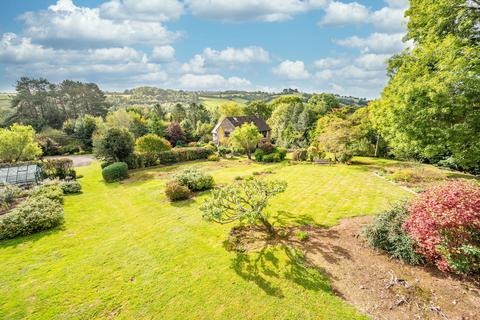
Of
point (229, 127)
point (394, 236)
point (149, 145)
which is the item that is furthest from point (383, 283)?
point (229, 127)

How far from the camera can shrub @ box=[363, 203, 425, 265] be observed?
25.5 ft

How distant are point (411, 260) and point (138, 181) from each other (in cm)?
2214

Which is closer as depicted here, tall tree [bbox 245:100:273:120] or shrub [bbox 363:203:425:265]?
shrub [bbox 363:203:425:265]

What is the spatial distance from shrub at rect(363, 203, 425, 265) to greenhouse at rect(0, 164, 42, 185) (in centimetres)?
2574

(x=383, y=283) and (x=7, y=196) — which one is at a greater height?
(x=7, y=196)

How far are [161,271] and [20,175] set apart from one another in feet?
64.6

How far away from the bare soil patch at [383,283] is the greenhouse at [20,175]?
2060cm

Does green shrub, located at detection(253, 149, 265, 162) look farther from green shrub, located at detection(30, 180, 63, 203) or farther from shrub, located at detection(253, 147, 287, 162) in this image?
green shrub, located at detection(30, 180, 63, 203)

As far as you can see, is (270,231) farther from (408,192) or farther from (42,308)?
(408,192)

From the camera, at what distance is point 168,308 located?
20.9 ft

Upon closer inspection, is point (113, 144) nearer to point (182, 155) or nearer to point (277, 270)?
point (182, 155)

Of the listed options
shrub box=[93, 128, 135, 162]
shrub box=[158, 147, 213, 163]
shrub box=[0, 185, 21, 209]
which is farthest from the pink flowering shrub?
shrub box=[158, 147, 213, 163]

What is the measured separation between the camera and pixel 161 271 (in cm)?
799

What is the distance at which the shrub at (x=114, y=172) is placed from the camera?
22.2m
